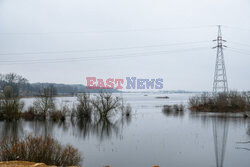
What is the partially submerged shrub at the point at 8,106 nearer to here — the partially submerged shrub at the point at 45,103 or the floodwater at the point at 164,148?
the partially submerged shrub at the point at 45,103

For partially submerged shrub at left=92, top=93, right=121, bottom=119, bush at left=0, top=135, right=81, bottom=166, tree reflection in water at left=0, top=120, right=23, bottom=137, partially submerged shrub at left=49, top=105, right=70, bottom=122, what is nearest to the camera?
bush at left=0, top=135, right=81, bottom=166

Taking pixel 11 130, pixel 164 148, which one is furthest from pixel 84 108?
pixel 164 148

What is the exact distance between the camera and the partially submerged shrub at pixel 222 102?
35.7 m

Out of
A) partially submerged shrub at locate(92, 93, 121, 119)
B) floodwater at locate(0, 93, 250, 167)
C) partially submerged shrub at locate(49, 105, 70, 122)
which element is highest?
partially submerged shrub at locate(92, 93, 121, 119)

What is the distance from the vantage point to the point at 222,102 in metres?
37.2

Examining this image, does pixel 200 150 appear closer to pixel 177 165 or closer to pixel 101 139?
pixel 177 165

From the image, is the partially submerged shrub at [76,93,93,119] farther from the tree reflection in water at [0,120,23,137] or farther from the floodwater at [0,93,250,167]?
the floodwater at [0,93,250,167]

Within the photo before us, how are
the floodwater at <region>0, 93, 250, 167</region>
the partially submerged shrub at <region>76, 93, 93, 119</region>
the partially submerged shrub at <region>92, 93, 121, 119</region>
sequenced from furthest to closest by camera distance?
1. the partially submerged shrub at <region>76, 93, 93, 119</region>
2. the partially submerged shrub at <region>92, 93, 121, 119</region>
3. the floodwater at <region>0, 93, 250, 167</region>

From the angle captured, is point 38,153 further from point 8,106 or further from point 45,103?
point 8,106

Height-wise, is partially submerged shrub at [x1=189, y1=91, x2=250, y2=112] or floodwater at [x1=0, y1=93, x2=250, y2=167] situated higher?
partially submerged shrub at [x1=189, y1=91, x2=250, y2=112]

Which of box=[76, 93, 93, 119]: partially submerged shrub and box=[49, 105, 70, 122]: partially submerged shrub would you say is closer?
box=[49, 105, 70, 122]: partially submerged shrub

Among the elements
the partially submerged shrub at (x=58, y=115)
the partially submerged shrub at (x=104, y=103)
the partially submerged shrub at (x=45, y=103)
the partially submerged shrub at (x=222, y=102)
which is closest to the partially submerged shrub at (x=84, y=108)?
the partially submerged shrub at (x=104, y=103)

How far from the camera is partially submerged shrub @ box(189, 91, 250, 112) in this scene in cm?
3569

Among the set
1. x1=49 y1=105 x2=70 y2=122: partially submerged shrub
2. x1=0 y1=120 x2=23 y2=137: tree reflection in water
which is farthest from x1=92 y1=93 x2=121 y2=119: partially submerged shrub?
x1=0 y1=120 x2=23 y2=137: tree reflection in water
